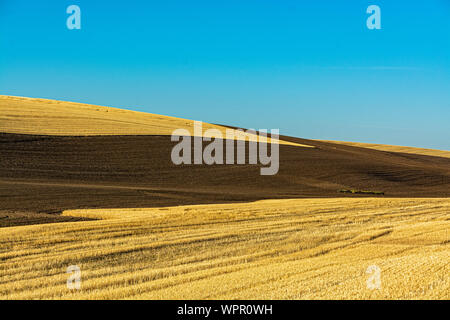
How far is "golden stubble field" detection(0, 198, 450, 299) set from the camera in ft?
29.5

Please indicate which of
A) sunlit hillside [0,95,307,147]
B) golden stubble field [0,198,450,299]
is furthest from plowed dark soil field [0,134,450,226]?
golden stubble field [0,198,450,299]

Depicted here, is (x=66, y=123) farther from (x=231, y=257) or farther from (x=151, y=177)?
(x=231, y=257)

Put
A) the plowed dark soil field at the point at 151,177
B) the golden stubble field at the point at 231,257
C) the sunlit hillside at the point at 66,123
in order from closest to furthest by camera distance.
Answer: the golden stubble field at the point at 231,257 → the plowed dark soil field at the point at 151,177 → the sunlit hillside at the point at 66,123

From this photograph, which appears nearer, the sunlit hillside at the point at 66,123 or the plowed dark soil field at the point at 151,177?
the plowed dark soil field at the point at 151,177

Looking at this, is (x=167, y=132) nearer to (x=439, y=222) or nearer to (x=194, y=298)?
(x=439, y=222)

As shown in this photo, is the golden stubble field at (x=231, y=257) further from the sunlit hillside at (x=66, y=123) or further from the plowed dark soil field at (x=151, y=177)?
the sunlit hillside at (x=66, y=123)

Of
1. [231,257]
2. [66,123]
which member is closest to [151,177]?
[66,123]

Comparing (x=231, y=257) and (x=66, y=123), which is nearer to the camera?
(x=231, y=257)

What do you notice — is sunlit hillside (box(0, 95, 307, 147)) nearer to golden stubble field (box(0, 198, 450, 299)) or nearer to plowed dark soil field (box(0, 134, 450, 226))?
plowed dark soil field (box(0, 134, 450, 226))

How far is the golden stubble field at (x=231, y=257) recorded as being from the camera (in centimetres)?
899

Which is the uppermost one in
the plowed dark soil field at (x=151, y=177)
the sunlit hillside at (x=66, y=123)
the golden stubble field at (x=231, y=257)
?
the sunlit hillside at (x=66, y=123)

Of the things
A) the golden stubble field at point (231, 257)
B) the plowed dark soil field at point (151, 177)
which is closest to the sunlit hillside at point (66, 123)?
the plowed dark soil field at point (151, 177)

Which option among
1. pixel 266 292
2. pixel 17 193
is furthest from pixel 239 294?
pixel 17 193

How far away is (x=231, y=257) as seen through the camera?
12445 mm
